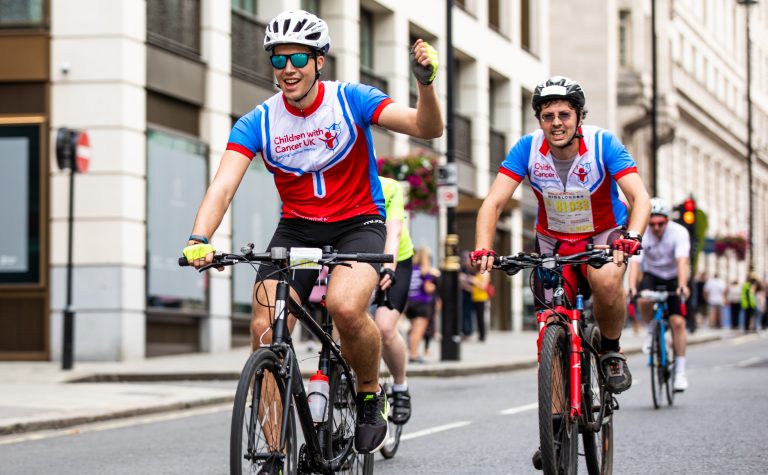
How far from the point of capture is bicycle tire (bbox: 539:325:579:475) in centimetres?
630

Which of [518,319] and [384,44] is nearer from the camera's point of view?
[384,44]

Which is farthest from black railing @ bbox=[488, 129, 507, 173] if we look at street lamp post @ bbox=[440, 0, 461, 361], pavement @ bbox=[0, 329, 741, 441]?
street lamp post @ bbox=[440, 0, 461, 361]

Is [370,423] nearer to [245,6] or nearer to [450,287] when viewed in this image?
[450,287]

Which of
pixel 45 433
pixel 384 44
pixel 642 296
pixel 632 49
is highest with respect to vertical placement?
pixel 632 49

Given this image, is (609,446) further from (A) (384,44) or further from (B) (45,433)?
(A) (384,44)

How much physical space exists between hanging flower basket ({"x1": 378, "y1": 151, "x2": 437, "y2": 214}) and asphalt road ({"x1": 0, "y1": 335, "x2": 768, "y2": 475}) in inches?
314

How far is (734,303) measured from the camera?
45.1 meters

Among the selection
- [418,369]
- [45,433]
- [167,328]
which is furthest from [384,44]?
[45,433]

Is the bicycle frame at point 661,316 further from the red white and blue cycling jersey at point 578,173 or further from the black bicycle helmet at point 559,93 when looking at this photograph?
the black bicycle helmet at point 559,93

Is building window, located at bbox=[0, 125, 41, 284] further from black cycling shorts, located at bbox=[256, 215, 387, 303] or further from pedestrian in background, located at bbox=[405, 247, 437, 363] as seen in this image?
black cycling shorts, located at bbox=[256, 215, 387, 303]

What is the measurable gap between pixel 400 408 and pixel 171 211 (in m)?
12.1

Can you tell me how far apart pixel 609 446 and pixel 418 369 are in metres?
10.8

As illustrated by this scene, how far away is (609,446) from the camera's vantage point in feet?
24.3

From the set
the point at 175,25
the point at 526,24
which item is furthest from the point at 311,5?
the point at 526,24
